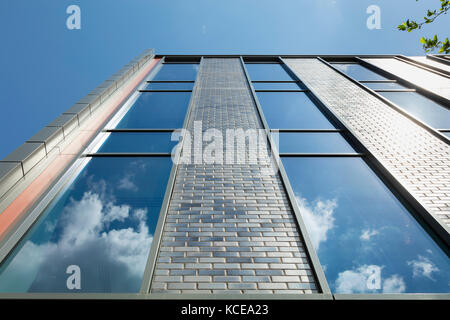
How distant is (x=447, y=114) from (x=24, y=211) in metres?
9.47

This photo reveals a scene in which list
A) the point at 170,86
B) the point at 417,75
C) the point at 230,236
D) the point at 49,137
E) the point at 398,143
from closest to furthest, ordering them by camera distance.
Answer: the point at 230,236 → the point at 49,137 → the point at 398,143 → the point at 170,86 → the point at 417,75

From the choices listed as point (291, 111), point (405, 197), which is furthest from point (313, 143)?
point (405, 197)

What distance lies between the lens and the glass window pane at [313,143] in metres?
5.69

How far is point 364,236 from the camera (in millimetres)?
3744

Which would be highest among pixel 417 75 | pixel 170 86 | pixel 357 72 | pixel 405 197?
pixel 357 72

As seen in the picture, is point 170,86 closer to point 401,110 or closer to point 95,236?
point 95,236

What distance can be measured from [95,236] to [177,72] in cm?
820

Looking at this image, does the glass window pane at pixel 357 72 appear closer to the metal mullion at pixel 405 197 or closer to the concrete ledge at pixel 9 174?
the metal mullion at pixel 405 197

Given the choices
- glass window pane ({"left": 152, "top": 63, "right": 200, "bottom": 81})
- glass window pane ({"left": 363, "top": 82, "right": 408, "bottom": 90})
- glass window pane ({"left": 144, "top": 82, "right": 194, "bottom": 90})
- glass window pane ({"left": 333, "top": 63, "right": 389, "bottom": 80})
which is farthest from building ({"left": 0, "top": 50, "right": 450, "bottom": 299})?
glass window pane ({"left": 333, "top": 63, "right": 389, "bottom": 80})

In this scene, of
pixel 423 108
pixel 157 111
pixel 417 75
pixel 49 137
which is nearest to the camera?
pixel 49 137

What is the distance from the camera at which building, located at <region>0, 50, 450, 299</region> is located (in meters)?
3.19

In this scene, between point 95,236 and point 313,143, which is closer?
point 95,236

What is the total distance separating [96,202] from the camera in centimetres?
423
